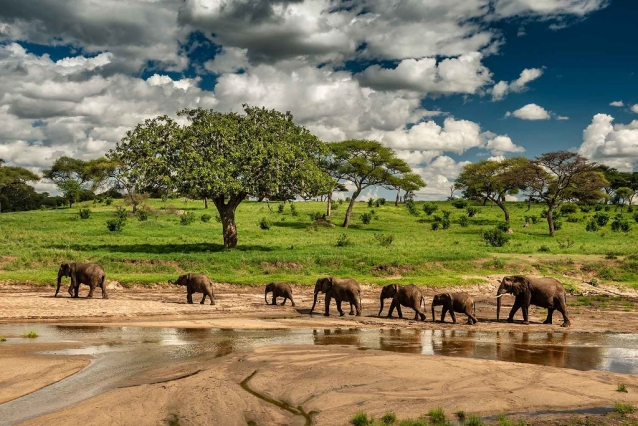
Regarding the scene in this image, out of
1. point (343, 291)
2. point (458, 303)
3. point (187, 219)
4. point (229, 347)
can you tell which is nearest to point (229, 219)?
point (343, 291)

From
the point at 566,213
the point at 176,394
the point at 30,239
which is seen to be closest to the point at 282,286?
the point at 176,394

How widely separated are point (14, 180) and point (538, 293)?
8499 centimetres

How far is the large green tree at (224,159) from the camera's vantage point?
36000mm

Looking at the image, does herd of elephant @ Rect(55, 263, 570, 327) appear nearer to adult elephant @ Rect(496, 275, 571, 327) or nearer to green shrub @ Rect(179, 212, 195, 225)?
adult elephant @ Rect(496, 275, 571, 327)

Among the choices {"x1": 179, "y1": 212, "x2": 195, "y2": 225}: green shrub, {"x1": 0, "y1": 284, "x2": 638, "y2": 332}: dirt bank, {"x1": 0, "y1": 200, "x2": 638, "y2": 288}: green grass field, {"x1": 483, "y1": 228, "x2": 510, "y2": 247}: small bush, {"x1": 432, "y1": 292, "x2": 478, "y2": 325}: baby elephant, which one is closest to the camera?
{"x1": 0, "y1": 284, "x2": 638, "y2": 332}: dirt bank

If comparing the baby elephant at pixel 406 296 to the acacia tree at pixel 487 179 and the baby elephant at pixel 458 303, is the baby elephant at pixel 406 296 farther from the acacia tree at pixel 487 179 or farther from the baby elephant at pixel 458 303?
the acacia tree at pixel 487 179

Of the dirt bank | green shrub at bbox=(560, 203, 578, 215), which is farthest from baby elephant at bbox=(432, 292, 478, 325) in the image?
green shrub at bbox=(560, 203, 578, 215)

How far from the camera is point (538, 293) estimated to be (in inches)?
837

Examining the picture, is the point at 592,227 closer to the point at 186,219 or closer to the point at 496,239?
the point at 496,239

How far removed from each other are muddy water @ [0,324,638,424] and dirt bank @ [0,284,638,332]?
1223mm

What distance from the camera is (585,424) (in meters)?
9.55

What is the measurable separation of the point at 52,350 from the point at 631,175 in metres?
110

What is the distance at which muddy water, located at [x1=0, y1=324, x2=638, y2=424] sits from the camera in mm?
12148

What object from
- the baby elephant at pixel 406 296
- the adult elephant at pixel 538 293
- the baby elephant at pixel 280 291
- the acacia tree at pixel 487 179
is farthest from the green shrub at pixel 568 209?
the baby elephant at pixel 280 291
